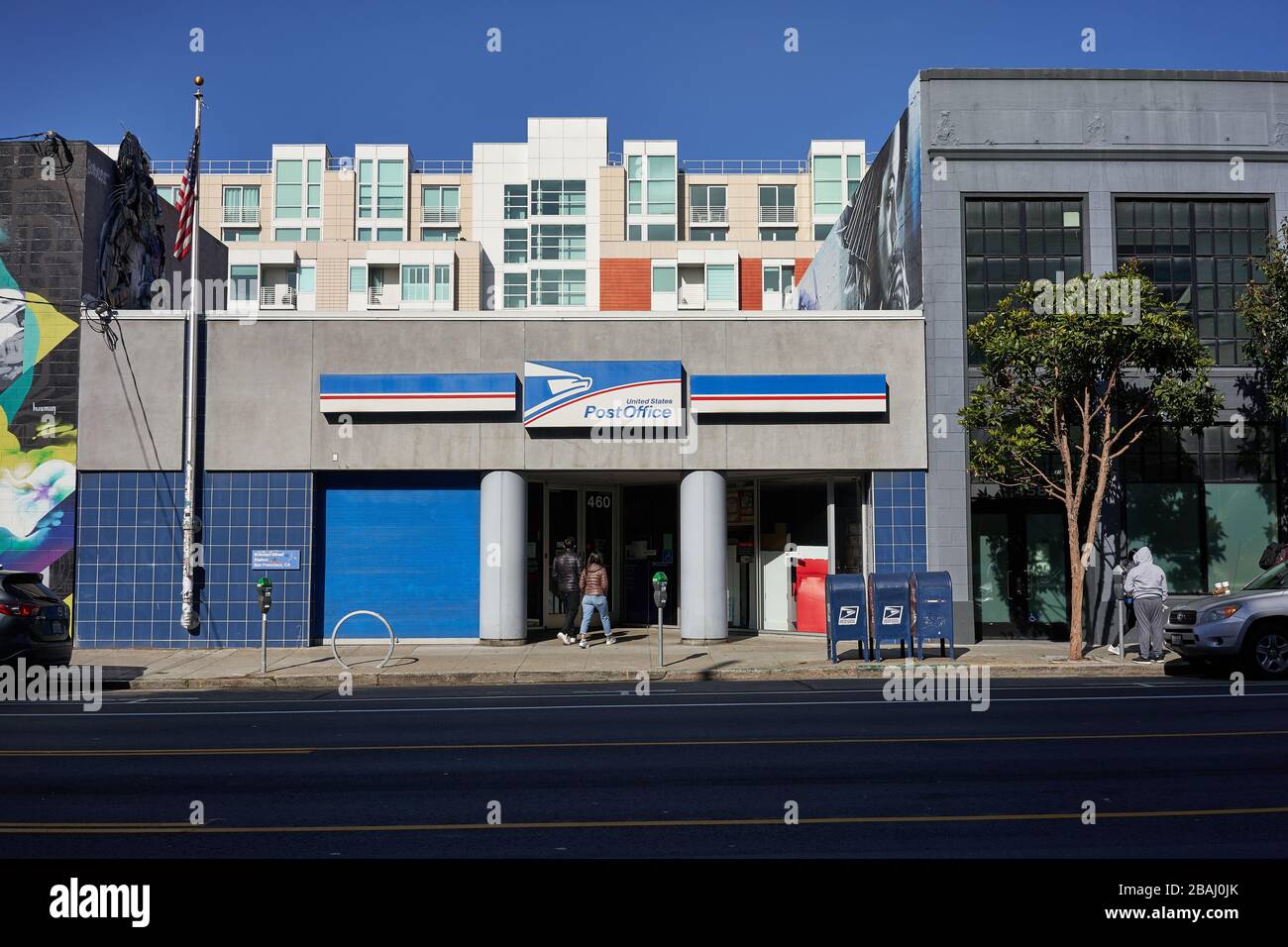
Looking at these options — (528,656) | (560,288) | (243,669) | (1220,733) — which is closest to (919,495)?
(528,656)

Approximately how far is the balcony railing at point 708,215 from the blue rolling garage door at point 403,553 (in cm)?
4960

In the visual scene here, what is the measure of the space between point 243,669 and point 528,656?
4.30m

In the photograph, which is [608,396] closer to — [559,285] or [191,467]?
[191,467]

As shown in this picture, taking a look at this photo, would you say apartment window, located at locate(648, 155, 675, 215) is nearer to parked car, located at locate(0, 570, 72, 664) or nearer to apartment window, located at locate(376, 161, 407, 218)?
apartment window, located at locate(376, 161, 407, 218)

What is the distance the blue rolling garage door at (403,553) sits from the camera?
18.9 m

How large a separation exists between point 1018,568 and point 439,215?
53955 mm

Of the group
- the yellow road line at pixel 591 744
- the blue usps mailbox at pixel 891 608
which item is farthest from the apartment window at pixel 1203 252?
the yellow road line at pixel 591 744

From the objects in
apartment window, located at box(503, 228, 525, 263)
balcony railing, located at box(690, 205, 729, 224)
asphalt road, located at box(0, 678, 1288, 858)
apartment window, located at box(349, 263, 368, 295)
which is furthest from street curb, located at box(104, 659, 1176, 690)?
balcony railing, located at box(690, 205, 729, 224)

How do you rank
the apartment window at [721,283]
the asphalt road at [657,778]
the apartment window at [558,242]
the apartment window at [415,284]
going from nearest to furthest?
the asphalt road at [657,778]
the apartment window at [415,284]
the apartment window at [721,283]
the apartment window at [558,242]

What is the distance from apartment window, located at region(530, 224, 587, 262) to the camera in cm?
6350

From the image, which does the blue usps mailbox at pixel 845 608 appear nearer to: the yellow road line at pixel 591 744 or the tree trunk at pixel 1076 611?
the tree trunk at pixel 1076 611

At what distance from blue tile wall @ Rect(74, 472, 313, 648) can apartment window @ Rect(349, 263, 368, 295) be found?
1703 inches

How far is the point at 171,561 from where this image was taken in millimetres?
18562
